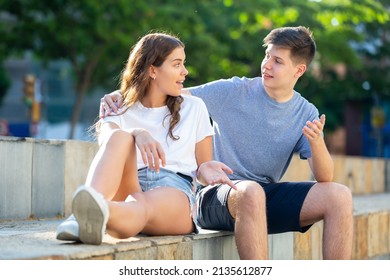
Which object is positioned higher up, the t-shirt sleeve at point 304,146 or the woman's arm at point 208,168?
the t-shirt sleeve at point 304,146

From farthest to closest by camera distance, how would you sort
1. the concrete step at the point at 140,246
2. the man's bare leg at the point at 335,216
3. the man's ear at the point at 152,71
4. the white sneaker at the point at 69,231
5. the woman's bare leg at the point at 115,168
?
the man's ear at the point at 152,71 → the man's bare leg at the point at 335,216 → the woman's bare leg at the point at 115,168 → the white sneaker at the point at 69,231 → the concrete step at the point at 140,246

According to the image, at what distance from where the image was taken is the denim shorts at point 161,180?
14.1ft

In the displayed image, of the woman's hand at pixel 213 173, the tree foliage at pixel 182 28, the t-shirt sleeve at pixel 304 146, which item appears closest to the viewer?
the woman's hand at pixel 213 173

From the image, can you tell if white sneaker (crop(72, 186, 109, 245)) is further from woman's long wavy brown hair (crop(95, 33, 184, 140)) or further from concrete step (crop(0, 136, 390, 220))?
concrete step (crop(0, 136, 390, 220))

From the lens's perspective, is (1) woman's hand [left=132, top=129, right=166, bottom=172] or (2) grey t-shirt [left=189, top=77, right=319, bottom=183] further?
(2) grey t-shirt [left=189, top=77, right=319, bottom=183]

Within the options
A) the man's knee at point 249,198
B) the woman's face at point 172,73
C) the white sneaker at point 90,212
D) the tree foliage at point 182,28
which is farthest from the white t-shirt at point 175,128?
the tree foliage at point 182,28

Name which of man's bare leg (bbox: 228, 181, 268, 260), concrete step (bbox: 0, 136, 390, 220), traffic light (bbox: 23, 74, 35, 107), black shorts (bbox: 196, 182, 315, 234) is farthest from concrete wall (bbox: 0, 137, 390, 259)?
traffic light (bbox: 23, 74, 35, 107)

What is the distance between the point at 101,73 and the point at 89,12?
4.19 m

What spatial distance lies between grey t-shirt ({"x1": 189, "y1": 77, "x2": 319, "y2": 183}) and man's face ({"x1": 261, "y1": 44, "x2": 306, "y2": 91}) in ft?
0.31

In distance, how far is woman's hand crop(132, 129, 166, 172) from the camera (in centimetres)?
390

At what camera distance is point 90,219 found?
11.7ft

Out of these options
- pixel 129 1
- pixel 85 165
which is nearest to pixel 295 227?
pixel 85 165

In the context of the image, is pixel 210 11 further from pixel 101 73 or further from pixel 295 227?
pixel 295 227

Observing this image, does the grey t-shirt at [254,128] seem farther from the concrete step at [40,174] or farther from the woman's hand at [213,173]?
the concrete step at [40,174]
